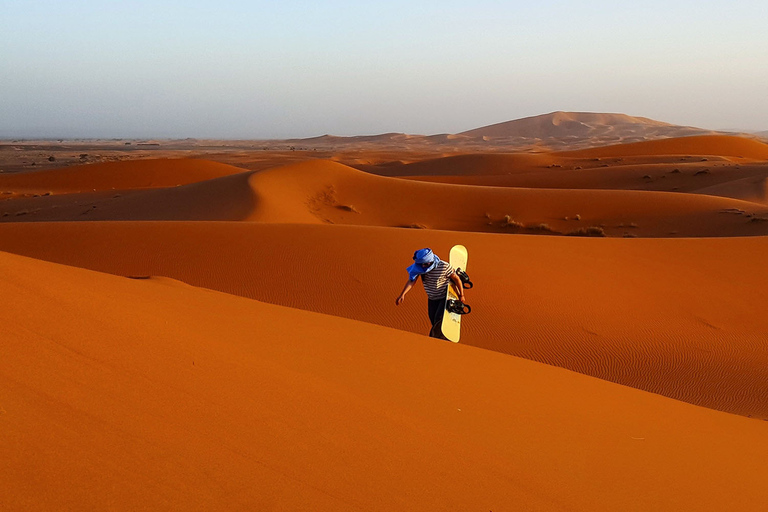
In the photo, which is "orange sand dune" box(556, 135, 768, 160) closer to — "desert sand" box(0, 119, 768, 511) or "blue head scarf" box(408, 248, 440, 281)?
"desert sand" box(0, 119, 768, 511)

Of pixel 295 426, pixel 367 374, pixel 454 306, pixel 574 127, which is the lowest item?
pixel 574 127

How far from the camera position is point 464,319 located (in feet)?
32.6

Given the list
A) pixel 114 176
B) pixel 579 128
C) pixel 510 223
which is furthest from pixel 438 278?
pixel 579 128

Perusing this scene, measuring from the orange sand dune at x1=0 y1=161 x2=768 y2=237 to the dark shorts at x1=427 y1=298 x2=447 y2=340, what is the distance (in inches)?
595

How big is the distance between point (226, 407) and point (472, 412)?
6.16 ft

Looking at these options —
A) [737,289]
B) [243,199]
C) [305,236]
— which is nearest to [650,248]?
[737,289]

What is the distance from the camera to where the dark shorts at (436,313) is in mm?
7352

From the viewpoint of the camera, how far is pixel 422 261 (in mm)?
6883

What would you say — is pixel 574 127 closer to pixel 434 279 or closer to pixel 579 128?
pixel 579 128

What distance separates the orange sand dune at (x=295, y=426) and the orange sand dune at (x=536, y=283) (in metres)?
2.79

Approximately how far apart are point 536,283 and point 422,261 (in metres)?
5.05

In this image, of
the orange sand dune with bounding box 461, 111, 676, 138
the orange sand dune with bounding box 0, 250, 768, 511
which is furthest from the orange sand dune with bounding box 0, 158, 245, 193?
the orange sand dune with bounding box 461, 111, 676, 138

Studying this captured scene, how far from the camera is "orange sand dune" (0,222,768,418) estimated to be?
8797mm

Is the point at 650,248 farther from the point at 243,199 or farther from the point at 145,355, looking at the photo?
the point at 243,199
